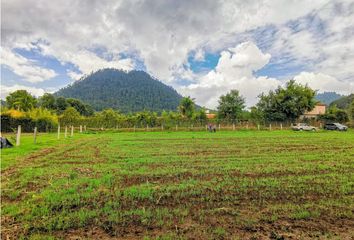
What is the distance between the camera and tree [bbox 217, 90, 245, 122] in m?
59.3

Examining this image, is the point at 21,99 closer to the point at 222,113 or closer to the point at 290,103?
the point at 222,113

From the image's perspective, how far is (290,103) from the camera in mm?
54719

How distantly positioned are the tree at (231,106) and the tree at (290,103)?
5.74 meters

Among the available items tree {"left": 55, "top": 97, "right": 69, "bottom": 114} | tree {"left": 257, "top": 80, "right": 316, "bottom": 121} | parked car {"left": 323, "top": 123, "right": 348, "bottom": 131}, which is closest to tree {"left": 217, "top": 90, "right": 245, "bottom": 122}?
tree {"left": 257, "top": 80, "right": 316, "bottom": 121}

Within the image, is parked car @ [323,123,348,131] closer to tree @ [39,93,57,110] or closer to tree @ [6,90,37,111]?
tree @ [6,90,37,111]

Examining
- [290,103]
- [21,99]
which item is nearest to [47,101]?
[21,99]

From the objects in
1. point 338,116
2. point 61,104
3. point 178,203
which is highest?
point 61,104

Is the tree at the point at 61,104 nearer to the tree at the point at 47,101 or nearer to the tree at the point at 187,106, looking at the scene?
the tree at the point at 47,101

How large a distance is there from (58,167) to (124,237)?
6.89m

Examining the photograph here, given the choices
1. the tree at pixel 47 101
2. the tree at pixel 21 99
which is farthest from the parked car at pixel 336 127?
the tree at pixel 47 101

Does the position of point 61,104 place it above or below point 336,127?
above

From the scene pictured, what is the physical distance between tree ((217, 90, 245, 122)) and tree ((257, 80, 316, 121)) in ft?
18.8

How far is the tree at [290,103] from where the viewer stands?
181ft

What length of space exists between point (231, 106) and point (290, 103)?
1277 cm
